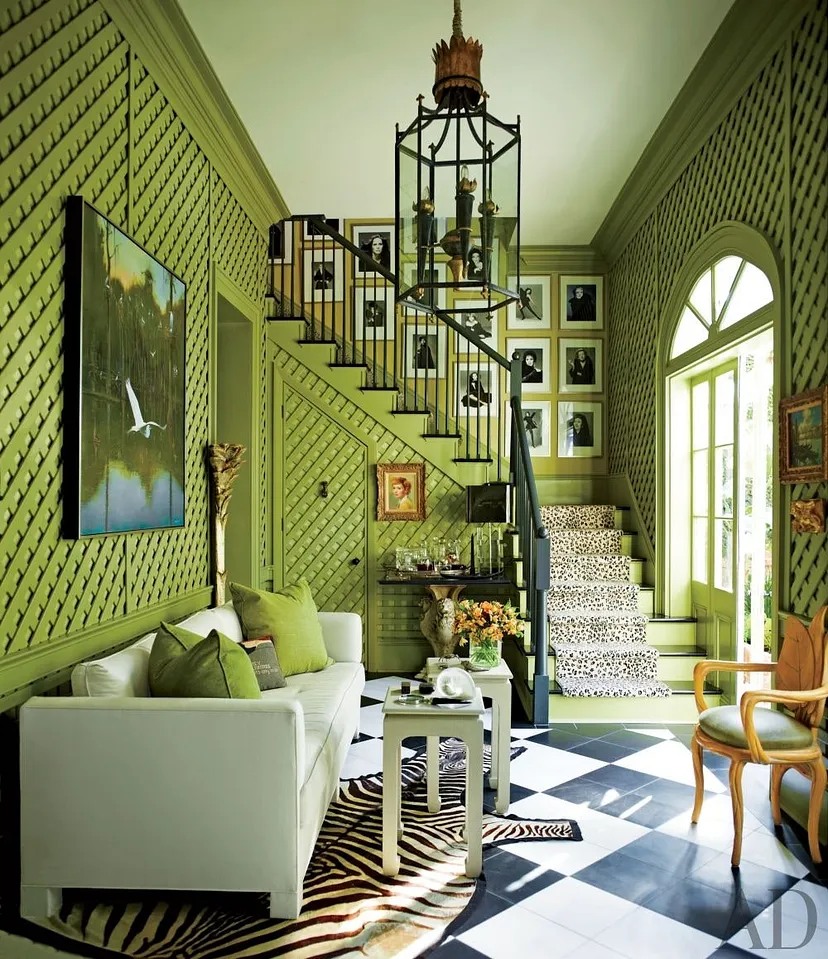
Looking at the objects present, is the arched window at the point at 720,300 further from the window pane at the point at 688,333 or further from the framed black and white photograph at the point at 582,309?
the framed black and white photograph at the point at 582,309

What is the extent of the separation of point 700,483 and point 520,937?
386 centimetres

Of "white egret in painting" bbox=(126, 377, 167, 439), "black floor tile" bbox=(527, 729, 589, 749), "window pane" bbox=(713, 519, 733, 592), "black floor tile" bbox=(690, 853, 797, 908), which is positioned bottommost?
"black floor tile" bbox=(690, 853, 797, 908)

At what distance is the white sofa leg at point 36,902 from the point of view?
2.62m

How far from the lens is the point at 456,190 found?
9.78 feet

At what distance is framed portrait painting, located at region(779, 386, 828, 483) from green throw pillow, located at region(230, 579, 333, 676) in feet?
8.55

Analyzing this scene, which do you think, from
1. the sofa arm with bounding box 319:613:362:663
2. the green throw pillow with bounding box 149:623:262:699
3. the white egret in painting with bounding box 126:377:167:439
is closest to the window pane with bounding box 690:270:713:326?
the sofa arm with bounding box 319:613:362:663

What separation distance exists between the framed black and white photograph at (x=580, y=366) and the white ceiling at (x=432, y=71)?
1636 millimetres

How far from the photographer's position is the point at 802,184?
3.53 m

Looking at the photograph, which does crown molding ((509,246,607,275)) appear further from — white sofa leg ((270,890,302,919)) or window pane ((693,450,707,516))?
white sofa leg ((270,890,302,919))

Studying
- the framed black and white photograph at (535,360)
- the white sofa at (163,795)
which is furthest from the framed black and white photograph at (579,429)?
the white sofa at (163,795)

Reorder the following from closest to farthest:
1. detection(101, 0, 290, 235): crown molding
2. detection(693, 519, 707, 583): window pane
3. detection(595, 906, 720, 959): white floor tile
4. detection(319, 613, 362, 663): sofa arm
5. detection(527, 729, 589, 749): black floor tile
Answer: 1. detection(595, 906, 720, 959): white floor tile
2. detection(101, 0, 290, 235): crown molding
3. detection(527, 729, 589, 749): black floor tile
4. detection(319, 613, 362, 663): sofa arm
5. detection(693, 519, 707, 583): window pane

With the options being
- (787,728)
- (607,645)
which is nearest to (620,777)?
(787,728)

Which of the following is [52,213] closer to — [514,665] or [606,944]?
[606,944]

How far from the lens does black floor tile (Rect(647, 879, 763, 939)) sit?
2572 millimetres
